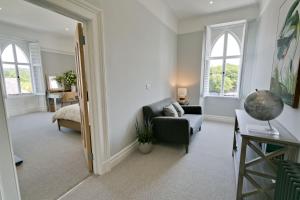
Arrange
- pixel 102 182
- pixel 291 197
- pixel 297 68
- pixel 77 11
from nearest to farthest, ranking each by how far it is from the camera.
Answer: pixel 291 197 < pixel 297 68 < pixel 77 11 < pixel 102 182

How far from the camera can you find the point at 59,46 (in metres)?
6.14

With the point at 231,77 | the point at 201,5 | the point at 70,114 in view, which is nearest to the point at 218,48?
the point at 231,77

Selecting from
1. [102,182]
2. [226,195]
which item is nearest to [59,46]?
[102,182]

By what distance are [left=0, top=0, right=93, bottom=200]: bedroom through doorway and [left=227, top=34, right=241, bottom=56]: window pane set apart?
4051 millimetres

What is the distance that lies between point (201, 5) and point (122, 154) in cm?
389

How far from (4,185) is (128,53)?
208cm

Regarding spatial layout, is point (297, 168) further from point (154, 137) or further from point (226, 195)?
point (154, 137)

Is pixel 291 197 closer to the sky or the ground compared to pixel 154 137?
closer to the sky

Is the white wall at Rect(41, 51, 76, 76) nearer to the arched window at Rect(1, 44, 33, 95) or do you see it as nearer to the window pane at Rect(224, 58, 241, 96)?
the arched window at Rect(1, 44, 33, 95)

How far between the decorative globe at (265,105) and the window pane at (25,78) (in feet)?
22.7

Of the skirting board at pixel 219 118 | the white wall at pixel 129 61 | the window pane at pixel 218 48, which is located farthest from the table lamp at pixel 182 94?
the window pane at pixel 218 48

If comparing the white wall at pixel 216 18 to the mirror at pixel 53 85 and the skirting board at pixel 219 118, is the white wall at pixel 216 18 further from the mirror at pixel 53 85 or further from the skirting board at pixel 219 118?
the mirror at pixel 53 85

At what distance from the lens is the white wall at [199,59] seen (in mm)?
3820

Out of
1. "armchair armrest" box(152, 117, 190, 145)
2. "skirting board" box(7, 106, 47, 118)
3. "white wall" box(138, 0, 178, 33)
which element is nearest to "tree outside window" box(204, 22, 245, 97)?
"white wall" box(138, 0, 178, 33)
